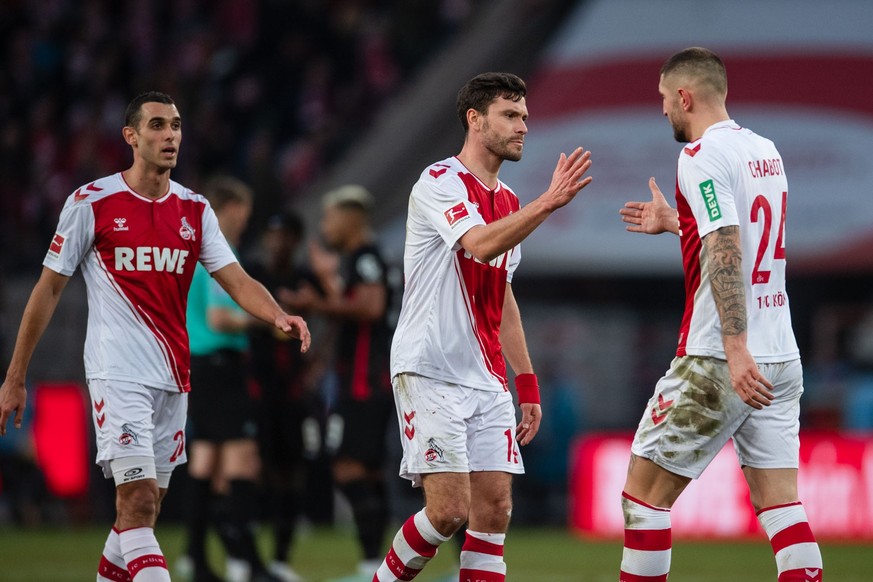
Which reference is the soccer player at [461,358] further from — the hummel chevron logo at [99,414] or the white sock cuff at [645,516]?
the hummel chevron logo at [99,414]

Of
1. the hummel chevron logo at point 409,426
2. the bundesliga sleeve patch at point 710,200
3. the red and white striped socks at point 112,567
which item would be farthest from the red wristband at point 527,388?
the red and white striped socks at point 112,567

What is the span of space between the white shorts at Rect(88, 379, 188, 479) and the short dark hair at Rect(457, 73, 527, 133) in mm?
1938

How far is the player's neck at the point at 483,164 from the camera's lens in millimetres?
6387

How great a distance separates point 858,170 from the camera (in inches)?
648

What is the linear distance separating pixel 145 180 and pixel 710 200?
8.82 feet

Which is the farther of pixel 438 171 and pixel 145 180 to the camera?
pixel 145 180

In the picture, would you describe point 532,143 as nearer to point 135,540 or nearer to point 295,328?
point 295,328

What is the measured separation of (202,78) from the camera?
21.4 metres

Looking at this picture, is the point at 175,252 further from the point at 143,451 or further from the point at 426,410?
the point at 426,410

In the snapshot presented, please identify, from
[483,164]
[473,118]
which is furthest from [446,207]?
[473,118]

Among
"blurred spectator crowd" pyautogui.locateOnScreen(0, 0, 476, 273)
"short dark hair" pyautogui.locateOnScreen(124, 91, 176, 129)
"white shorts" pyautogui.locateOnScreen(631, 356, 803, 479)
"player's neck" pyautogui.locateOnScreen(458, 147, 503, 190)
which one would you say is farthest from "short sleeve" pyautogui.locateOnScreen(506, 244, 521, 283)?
"blurred spectator crowd" pyautogui.locateOnScreen(0, 0, 476, 273)

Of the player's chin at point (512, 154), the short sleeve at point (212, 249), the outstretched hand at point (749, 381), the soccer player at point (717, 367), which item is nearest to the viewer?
the outstretched hand at point (749, 381)

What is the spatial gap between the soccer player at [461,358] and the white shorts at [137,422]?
1124 mm

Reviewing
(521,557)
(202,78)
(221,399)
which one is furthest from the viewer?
(202,78)
